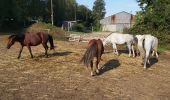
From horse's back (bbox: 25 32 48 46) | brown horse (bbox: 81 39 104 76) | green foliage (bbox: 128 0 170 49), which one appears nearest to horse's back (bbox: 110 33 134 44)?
horse's back (bbox: 25 32 48 46)

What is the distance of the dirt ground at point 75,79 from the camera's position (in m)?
11.0

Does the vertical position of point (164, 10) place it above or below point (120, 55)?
above

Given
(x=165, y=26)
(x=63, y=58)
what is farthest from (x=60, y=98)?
(x=165, y=26)

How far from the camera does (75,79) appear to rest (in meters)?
13.1

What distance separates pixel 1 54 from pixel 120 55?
21.0 ft

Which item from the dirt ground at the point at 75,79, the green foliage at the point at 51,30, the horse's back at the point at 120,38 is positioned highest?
the horse's back at the point at 120,38

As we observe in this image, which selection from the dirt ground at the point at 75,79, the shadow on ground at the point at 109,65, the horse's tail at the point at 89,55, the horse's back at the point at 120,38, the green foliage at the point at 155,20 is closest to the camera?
the dirt ground at the point at 75,79

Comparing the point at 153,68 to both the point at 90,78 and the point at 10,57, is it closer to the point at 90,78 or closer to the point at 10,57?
the point at 90,78

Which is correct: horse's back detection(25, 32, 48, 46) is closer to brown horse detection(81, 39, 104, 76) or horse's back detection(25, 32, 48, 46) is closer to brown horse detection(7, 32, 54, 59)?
brown horse detection(7, 32, 54, 59)

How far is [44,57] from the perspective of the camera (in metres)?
17.4

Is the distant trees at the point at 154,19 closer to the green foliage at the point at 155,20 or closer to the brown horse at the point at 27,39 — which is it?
the green foliage at the point at 155,20

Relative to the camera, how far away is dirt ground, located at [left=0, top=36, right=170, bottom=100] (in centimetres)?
1099

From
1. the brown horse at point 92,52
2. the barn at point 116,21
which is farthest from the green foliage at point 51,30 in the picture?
the barn at point 116,21

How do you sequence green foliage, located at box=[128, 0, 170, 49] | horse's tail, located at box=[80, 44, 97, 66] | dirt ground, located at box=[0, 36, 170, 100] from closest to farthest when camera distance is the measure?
dirt ground, located at box=[0, 36, 170, 100] → horse's tail, located at box=[80, 44, 97, 66] → green foliage, located at box=[128, 0, 170, 49]
